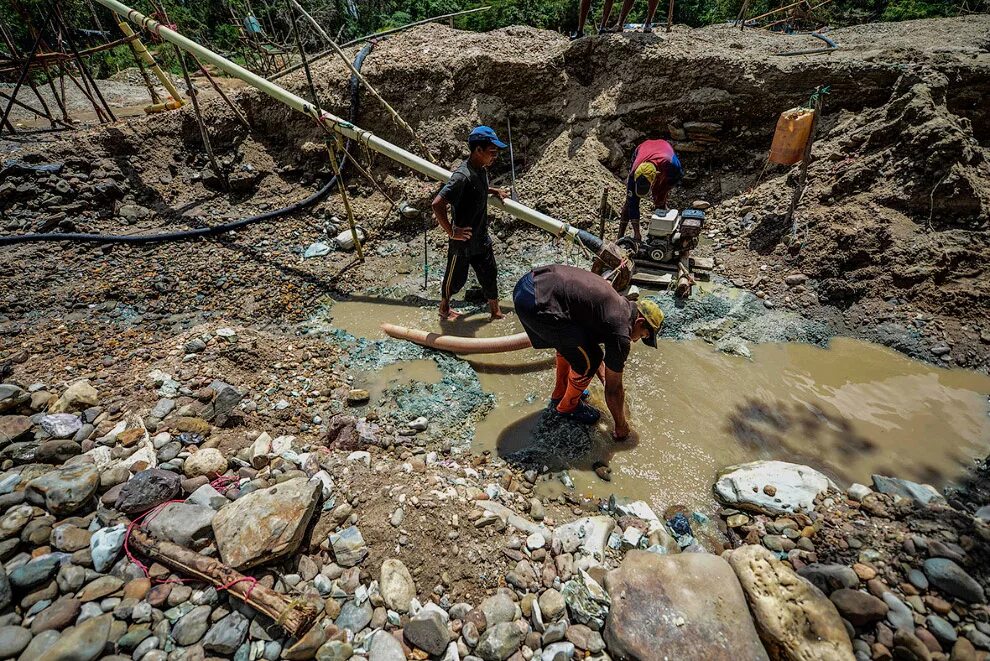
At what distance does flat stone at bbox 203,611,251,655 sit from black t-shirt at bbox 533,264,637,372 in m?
2.38

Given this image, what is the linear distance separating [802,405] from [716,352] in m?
0.86

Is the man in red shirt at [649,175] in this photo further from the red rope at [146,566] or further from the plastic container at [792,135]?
the red rope at [146,566]

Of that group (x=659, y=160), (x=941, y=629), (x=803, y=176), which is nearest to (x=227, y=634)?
(x=941, y=629)

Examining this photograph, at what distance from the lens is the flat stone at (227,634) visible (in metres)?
2.07

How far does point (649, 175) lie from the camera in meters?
4.71

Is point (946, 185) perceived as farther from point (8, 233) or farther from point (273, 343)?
point (8, 233)

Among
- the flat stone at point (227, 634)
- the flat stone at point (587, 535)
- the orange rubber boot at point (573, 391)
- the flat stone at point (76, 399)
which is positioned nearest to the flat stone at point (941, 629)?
the flat stone at point (587, 535)

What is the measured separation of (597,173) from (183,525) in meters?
5.87

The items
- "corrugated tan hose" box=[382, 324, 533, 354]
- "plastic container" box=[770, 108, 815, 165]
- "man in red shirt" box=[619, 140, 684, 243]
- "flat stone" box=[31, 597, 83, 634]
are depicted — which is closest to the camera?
"flat stone" box=[31, 597, 83, 634]

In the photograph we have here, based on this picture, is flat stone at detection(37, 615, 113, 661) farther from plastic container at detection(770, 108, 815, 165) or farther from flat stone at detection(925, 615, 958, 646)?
plastic container at detection(770, 108, 815, 165)

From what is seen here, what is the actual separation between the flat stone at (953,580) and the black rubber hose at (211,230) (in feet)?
23.4

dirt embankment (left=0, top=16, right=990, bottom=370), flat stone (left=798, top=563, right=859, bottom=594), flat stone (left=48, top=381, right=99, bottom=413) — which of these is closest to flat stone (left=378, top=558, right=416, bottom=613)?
flat stone (left=798, top=563, right=859, bottom=594)

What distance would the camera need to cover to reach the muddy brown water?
3271 millimetres

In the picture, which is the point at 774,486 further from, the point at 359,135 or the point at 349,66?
the point at 349,66
